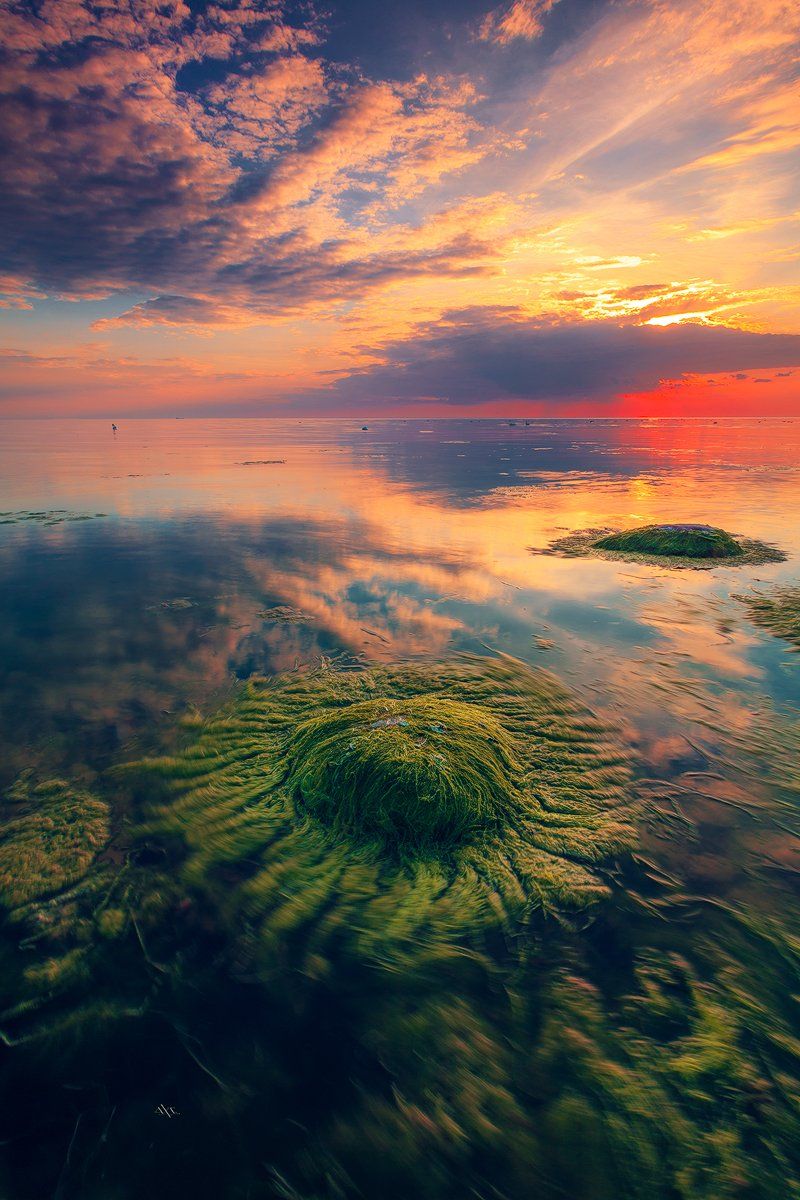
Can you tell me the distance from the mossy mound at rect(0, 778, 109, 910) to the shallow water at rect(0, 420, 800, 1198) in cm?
41

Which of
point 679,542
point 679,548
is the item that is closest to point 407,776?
point 679,548

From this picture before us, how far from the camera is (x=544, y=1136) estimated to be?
9.58 ft

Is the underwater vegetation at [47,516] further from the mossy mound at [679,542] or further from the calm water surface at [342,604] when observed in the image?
the mossy mound at [679,542]

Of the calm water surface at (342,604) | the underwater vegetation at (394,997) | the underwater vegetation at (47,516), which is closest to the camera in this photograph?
the underwater vegetation at (394,997)

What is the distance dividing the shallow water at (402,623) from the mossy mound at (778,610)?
0.38 metres

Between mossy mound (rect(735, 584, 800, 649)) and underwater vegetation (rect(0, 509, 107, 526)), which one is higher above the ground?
underwater vegetation (rect(0, 509, 107, 526))

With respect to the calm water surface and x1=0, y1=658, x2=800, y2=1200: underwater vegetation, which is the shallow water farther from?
x1=0, y1=658, x2=800, y2=1200: underwater vegetation

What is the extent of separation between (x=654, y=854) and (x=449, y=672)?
169 inches

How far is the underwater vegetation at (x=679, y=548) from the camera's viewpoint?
15.4 meters

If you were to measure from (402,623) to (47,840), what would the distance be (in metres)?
7.11

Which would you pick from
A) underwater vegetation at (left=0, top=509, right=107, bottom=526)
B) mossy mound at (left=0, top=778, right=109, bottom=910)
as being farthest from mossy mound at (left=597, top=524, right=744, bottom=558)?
underwater vegetation at (left=0, top=509, right=107, bottom=526)

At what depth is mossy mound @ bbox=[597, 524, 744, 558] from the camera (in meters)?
15.8

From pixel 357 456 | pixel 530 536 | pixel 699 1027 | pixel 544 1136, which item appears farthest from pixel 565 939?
pixel 357 456

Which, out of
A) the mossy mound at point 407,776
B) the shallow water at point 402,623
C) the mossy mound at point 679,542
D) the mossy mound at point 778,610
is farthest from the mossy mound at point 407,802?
the mossy mound at point 679,542
